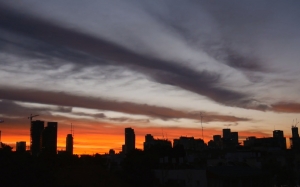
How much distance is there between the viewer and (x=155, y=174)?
63.8m

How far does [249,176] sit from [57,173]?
96.1 ft

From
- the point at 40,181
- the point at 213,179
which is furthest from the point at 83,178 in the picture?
the point at 213,179

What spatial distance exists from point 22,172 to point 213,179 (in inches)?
1028

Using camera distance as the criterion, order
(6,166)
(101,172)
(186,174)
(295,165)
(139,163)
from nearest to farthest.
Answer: (6,166) < (186,174) < (101,172) < (139,163) < (295,165)

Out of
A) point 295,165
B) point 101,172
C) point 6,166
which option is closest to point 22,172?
point 6,166

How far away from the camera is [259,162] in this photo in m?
68.9

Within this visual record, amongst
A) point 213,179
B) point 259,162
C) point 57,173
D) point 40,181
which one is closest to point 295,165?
point 259,162

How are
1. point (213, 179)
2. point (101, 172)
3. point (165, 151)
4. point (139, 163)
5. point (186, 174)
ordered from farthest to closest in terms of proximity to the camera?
point (165, 151), point (139, 163), point (101, 172), point (186, 174), point (213, 179)

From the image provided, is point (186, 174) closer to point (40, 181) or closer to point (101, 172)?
point (101, 172)

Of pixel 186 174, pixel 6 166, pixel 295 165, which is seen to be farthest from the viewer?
pixel 295 165

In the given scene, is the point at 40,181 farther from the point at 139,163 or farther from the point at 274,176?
the point at 274,176

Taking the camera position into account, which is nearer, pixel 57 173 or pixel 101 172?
pixel 57 173

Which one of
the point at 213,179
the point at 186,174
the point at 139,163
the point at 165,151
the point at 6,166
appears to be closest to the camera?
the point at 6,166

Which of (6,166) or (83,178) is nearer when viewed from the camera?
(6,166)
